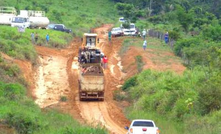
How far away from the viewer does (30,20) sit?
59594 mm

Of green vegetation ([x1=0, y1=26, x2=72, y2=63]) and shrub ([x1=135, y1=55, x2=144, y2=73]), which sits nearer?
green vegetation ([x1=0, y1=26, x2=72, y2=63])

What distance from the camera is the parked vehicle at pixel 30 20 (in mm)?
55562

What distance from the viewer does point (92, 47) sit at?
145 ft

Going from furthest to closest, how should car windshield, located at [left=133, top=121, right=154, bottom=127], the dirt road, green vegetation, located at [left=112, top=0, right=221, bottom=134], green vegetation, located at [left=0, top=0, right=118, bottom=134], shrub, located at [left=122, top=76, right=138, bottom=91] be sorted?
1. shrub, located at [left=122, top=76, right=138, bottom=91]
2. the dirt road
3. green vegetation, located at [left=112, top=0, right=221, bottom=134]
4. car windshield, located at [left=133, top=121, right=154, bottom=127]
5. green vegetation, located at [left=0, top=0, right=118, bottom=134]

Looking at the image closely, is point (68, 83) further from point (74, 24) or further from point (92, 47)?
point (74, 24)

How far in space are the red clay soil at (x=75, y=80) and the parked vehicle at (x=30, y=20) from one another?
4.52 meters

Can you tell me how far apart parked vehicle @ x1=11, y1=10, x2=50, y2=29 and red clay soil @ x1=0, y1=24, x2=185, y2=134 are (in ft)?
14.8

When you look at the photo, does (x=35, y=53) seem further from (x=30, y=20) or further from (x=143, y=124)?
(x=143, y=124)

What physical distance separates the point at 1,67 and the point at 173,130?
13.3 metres

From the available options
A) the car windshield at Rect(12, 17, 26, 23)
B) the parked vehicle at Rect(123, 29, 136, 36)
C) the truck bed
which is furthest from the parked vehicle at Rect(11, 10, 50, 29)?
the truck bed

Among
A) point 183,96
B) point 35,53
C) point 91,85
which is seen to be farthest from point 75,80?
point 183,96

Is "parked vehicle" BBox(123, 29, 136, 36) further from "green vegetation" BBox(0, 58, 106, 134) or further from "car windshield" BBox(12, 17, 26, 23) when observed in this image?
"green vegetation" BBox(0, 58, 106, 134)

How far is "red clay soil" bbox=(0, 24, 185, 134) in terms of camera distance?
30.5 metres

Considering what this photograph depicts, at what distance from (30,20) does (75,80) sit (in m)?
21.0
